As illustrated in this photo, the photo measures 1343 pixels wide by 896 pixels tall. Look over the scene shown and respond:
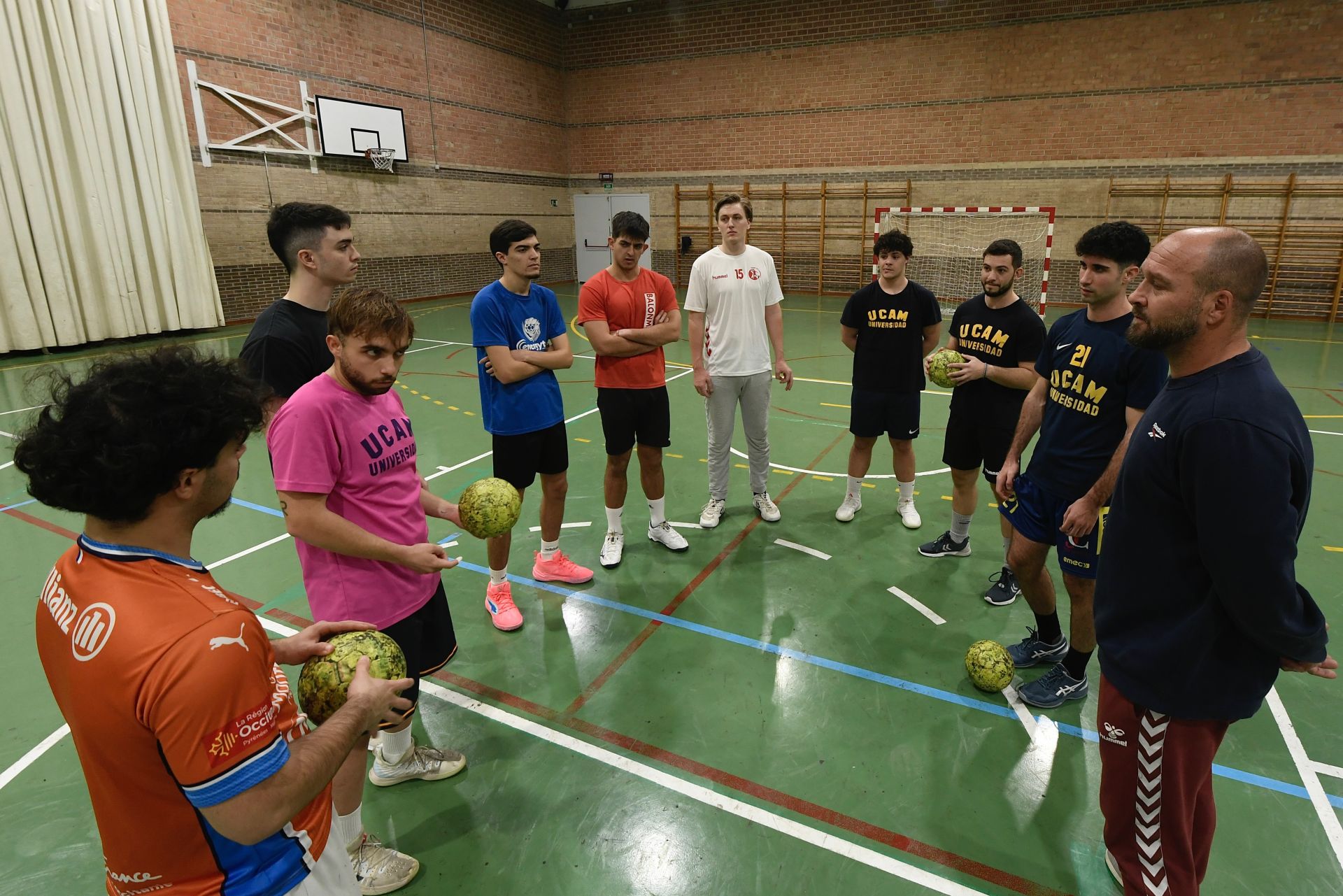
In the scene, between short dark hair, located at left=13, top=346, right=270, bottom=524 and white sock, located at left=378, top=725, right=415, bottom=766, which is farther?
white sock, located at left=378, top=725, right=415, bottom=766

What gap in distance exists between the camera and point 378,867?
2.63 m

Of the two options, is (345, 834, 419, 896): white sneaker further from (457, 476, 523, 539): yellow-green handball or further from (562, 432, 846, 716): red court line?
(457, 476, 523, 539): yellow-green handball

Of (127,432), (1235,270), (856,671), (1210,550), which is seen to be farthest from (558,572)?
(1235,270)

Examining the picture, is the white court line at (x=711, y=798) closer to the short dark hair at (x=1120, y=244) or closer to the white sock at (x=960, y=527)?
the short dark hair at (x=1120, y=244)

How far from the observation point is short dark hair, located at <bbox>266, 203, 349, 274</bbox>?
3166mm

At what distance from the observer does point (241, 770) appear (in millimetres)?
1293

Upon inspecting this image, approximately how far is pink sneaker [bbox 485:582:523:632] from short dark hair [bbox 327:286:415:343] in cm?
238

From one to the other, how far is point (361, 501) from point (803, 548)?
11.7ft

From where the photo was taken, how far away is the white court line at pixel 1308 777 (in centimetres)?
276

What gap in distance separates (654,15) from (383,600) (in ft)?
69.4

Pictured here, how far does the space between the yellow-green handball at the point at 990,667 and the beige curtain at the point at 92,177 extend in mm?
14539

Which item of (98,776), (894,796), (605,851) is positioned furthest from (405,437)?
(894,796)

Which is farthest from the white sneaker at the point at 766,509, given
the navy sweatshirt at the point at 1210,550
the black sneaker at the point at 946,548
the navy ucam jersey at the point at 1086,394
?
the navy sweatshirt at the point at 1210,550

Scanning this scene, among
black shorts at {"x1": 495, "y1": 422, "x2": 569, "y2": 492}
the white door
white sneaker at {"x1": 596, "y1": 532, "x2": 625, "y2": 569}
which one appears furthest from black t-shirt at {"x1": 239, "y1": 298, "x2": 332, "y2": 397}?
the white door
